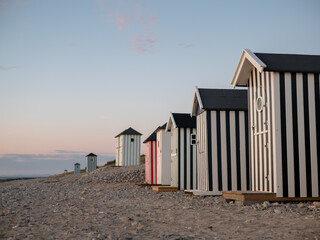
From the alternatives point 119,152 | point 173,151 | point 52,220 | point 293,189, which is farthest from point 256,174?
point 119,152

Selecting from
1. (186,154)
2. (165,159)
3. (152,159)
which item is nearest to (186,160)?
(186,154)

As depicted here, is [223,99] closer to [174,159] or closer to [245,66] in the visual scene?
[245,66]

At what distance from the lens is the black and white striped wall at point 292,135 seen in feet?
31.7

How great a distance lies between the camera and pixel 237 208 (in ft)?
29.9

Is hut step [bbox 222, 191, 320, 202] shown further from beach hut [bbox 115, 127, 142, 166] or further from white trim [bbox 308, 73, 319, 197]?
beach hut [bbox 115, 127, 142, 166]

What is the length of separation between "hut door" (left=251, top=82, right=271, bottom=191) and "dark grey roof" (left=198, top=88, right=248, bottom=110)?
225 centimetres

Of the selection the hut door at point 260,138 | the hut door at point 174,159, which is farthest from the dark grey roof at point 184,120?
the hut door at point 260,138

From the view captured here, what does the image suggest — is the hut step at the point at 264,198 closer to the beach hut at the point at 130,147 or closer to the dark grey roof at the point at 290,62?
the dark grey roof at the point at 290,62

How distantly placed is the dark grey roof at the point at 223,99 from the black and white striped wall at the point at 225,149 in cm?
18

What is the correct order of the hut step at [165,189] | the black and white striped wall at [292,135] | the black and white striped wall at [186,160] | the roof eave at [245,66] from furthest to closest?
the black and white striped wall at [186,160] → the hut step at [165,189] → the roof eave at [245,66] → the black and white striped wall at [292,135]

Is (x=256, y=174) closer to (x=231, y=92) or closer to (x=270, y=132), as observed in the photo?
(x=270, y=132)

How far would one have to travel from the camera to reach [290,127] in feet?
32.1

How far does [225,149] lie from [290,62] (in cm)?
433

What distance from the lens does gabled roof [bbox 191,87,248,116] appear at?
44.2ft
